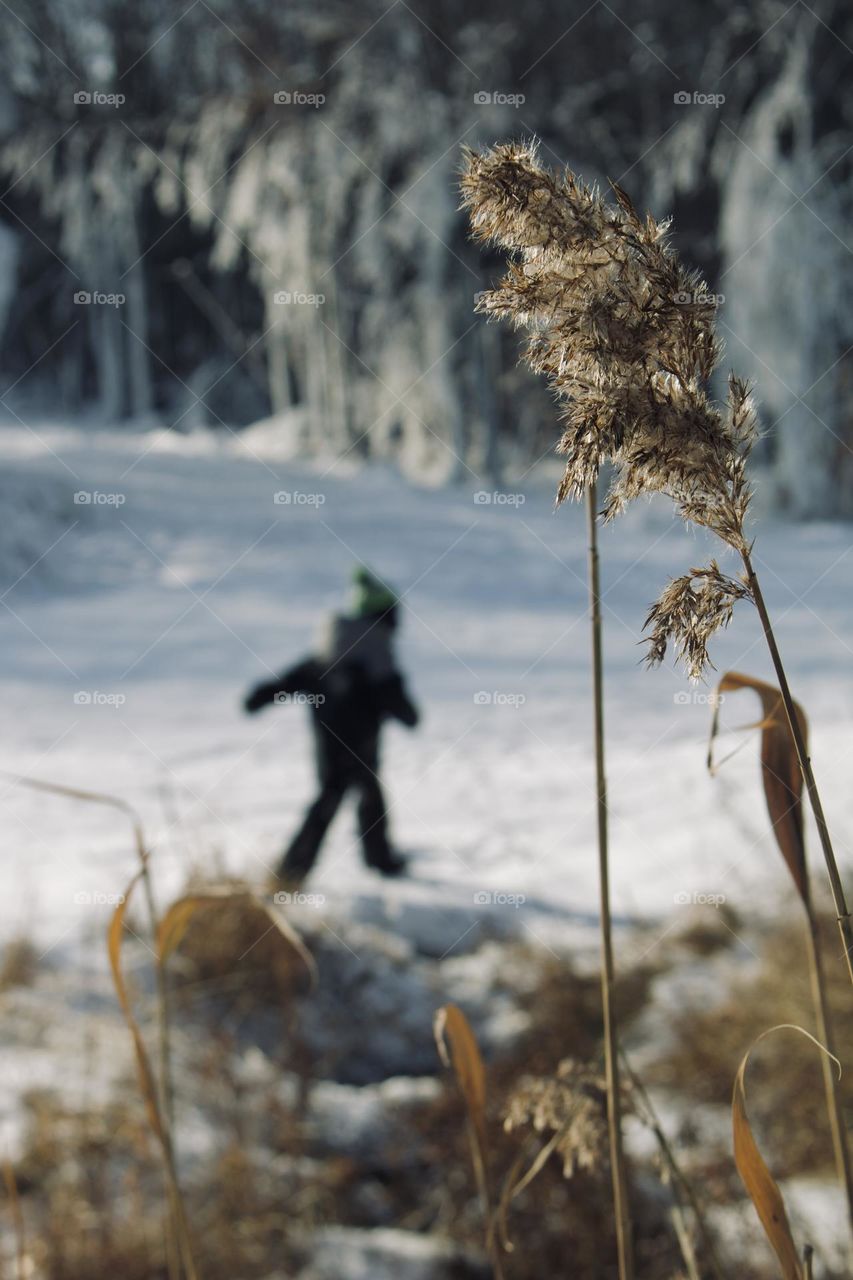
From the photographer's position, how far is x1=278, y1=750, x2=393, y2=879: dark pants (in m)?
5.50

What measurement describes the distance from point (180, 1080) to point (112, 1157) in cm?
64

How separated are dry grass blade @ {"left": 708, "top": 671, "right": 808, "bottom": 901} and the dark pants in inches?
187

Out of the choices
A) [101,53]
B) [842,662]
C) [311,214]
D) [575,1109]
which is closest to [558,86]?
[311,214]

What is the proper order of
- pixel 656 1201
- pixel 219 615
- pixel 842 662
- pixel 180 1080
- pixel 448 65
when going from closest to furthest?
pixel 656 1201, pixel 180 1080, pixel 842 662, pixel 219 615, pixel 448 65

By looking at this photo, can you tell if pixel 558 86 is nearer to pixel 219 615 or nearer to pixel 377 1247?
pixel 219 615

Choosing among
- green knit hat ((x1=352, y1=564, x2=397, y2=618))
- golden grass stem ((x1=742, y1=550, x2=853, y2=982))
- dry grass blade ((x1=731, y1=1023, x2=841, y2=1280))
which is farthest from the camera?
green knit hat ((x1=352, y1=564, x2=397, y2=618))

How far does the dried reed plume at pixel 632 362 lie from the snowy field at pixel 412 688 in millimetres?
1978

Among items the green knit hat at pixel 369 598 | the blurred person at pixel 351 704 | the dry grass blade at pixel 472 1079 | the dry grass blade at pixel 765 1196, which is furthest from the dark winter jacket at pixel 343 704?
the dry grass blade at pixel 765 1196

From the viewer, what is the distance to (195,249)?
19.0 meters

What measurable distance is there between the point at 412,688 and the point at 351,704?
338cm

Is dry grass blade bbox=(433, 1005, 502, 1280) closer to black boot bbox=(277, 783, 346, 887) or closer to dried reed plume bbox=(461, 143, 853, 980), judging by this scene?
dried reed plume bbox=(461, 143, 853, 980)

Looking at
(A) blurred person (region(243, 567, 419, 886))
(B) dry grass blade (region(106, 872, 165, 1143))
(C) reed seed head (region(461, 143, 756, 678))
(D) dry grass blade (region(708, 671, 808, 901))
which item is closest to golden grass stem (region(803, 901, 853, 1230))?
(D) dry grass blade (region(708, 671, 808, 901))

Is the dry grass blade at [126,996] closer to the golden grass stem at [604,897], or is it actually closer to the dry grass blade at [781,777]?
the golden grass stem at [604,897]

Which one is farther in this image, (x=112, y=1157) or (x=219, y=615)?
(x=219, y=615)
